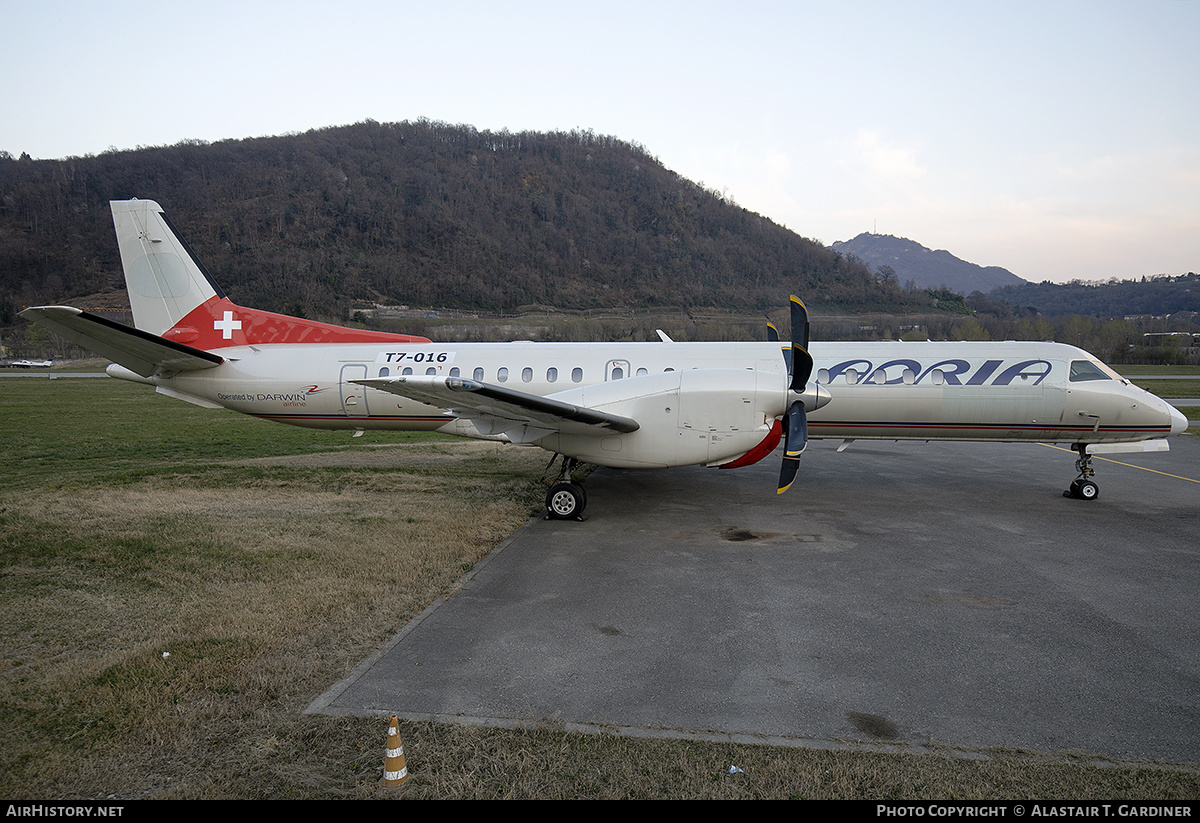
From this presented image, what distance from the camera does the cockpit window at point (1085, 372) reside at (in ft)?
39.2

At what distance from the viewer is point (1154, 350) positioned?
195 ft

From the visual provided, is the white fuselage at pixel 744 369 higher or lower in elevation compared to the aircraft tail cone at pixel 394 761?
higher

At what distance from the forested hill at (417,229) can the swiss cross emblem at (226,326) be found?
89634mm

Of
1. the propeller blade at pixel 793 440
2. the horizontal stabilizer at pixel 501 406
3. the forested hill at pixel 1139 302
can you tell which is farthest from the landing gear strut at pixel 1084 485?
the forested hill at pixel 1139 302

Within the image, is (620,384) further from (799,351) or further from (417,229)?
(417,229)

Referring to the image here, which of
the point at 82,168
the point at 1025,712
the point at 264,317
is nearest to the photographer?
the point at 1025,712

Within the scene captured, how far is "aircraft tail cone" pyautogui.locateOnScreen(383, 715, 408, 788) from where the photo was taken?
3615 mm

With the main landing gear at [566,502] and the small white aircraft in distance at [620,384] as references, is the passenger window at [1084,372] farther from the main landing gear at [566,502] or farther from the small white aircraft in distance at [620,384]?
the main landing gear at [566,502]

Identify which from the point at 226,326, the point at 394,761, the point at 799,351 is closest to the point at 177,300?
the point at 226,326

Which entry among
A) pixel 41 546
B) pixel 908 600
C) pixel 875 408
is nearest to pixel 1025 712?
pixel 908 600

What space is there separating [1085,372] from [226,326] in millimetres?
17069

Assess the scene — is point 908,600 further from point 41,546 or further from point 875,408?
point 41,546

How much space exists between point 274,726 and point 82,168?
639 feet

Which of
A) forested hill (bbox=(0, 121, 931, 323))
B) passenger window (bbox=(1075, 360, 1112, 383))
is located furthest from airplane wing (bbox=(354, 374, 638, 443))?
forested hill (bbox=(0, 121, 931, 323))
